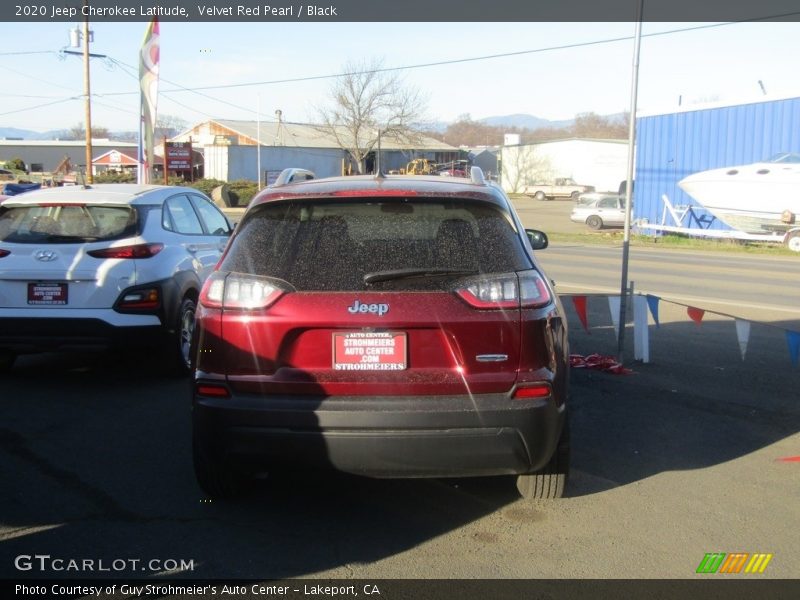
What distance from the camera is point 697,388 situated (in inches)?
312

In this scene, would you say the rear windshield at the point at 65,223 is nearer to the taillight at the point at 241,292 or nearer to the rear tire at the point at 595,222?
the taillight at the point at 241,292

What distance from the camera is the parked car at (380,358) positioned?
4324mm

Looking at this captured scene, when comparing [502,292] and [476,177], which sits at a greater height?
[476,177]

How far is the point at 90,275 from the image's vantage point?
752 centimetres

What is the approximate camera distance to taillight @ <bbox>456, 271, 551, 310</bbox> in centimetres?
437

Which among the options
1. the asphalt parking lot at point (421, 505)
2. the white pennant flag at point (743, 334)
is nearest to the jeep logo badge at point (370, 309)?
the asphalt parking lot at point (421, 505)

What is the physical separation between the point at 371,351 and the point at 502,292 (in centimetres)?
70

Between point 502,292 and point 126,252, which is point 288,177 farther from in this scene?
point 126,252

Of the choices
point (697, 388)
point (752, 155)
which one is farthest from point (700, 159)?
point (697, 388)

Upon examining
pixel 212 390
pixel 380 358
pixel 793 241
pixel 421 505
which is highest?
pixel 380 358

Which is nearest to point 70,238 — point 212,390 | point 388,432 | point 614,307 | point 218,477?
point 218,477

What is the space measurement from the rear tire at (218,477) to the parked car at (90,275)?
2.89 m

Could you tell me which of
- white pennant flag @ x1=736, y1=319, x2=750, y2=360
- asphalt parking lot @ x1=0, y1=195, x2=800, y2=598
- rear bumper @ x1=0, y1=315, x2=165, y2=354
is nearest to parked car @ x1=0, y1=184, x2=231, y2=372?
rear bumper @ x1=0, y1=315, x2=165, y2=354

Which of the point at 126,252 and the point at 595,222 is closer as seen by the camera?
the point at 126,252
